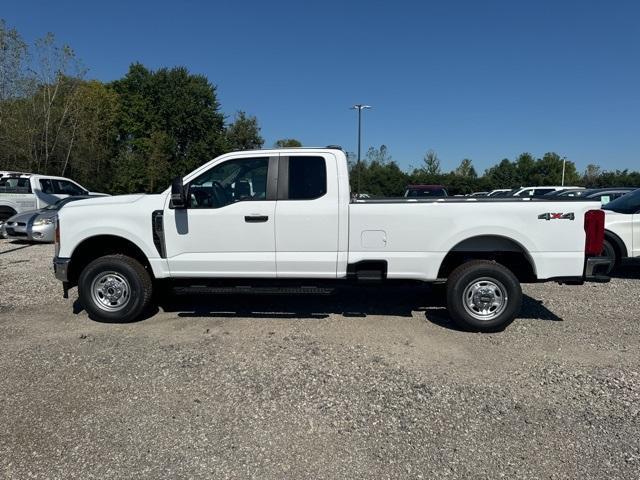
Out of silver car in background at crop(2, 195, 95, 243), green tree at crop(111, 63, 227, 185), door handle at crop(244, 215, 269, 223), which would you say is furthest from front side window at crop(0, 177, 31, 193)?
green tree at crop(111, 63, 227, 185)

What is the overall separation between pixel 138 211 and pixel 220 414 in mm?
2945

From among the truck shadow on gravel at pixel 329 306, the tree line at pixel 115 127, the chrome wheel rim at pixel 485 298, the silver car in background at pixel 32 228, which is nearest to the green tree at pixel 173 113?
the tree line at pixel 115 127

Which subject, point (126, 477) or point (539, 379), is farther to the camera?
point (539, 379)

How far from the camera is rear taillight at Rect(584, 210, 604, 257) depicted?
16.6 ft

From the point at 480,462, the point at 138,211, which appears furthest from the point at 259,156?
the point at 480,462

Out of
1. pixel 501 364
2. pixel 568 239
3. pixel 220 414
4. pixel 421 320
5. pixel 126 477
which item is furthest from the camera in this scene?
pixel 421 320

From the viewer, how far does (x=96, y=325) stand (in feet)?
18.4

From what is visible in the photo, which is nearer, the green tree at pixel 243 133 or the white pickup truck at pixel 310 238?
the white pickup truck at pixel 310 238

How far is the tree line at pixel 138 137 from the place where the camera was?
2528 centimetres

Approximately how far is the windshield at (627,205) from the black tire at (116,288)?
8062mm

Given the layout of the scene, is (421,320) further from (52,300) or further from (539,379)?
(52,300)

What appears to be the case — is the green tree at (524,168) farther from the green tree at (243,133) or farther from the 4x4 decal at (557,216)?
the 4x4 decal at (557,216)

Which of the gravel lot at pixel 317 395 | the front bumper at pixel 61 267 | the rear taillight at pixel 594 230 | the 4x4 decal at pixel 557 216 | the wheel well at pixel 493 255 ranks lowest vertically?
the gravel lot at pixel 317 395

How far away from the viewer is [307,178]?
214 inches
